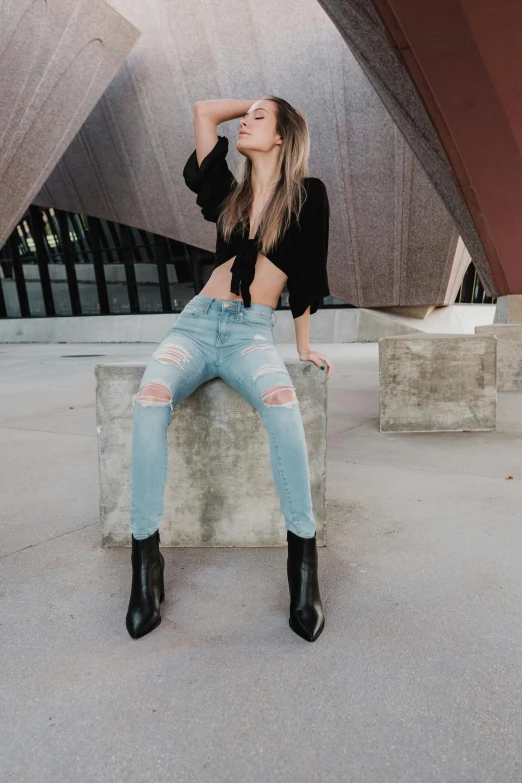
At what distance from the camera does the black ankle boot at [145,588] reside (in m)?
1.90

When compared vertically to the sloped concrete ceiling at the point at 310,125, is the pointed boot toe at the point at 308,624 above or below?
below

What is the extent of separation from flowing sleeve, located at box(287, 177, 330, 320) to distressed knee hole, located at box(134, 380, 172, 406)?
71 cm

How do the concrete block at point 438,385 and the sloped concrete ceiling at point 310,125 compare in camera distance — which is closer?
the concrete block at point 438,385

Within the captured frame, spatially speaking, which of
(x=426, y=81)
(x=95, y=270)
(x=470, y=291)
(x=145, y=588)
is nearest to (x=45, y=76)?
(x=95, y=270)

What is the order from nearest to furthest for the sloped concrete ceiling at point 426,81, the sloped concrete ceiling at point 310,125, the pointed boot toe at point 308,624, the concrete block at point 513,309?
the pointed boot toe at point 308,624 < the sloped concrete ceiling at point 426,81 < the concrete block at point 513,309 < the sloped concrete ceiling at point 310,125

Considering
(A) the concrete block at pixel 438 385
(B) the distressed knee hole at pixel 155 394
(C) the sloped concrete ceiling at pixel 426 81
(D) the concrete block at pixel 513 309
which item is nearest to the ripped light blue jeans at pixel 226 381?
(B) the distressed knee hole at pixel 155 394

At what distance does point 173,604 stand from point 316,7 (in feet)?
62.7

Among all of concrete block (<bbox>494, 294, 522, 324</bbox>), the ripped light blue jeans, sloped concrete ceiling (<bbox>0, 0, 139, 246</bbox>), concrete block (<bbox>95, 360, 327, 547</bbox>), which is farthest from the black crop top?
sloped concrete ceiling (<bbox>0, 0, 139, 246</bbox>)

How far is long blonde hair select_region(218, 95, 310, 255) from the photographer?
2.52 m

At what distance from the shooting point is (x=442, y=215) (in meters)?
18.1

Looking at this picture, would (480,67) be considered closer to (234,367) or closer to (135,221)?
Answer: (234,367)

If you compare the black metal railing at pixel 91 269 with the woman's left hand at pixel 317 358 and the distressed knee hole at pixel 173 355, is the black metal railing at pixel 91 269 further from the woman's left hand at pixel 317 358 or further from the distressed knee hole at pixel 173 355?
the distressed knee hole at pixel 173 355

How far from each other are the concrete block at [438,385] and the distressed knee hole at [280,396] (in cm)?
298

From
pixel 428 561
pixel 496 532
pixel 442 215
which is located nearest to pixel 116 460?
pixel 428 561
